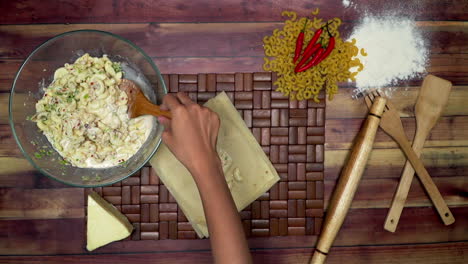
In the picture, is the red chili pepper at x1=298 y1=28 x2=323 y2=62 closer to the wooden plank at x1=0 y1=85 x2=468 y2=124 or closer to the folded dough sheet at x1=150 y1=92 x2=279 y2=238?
the wooden plank at x1=0 y1=85 x2=468 y2=124

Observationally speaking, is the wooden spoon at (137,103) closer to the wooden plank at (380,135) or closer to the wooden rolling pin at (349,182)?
the wooden plank at (380,135)

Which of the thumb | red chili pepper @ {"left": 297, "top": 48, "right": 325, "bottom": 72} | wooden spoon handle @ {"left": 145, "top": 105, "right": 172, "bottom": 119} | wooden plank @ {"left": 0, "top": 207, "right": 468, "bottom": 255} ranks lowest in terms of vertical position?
wooden plank @ {"left": 0, "top": 207, "right": 468, "bottom": 255}

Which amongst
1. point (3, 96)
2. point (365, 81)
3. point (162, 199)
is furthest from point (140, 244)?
point (365, 81)

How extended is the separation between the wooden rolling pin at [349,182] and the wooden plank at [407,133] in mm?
59

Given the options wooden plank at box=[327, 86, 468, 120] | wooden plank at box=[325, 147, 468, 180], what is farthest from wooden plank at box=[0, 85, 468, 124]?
wooden plank at box=[325, 147, 468, 180]

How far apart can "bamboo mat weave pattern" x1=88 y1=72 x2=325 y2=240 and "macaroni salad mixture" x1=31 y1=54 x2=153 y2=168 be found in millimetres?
138

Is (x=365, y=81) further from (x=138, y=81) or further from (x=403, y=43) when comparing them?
(x=138, y=81)

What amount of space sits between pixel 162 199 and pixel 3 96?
0.49 m

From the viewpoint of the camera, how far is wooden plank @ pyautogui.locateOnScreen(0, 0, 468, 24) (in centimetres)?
105

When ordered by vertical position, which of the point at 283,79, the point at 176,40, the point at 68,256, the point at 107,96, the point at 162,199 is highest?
the point at 176,40

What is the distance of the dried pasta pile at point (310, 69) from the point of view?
1053mm

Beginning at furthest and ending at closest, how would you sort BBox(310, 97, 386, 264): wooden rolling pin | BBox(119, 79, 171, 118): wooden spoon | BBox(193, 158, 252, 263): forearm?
1. BBox(310, 97, 386, 264): wooden rolling pin
2. BBox(119, 79, 171, 118): wooden spoon
3. BBox(193, 158, 252, 263): forearm

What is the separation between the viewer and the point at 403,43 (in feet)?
3.63

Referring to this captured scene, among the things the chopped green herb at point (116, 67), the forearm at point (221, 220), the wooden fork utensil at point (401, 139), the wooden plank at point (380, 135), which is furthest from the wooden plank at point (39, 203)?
the wooden fork utensil at point (401, 139)
